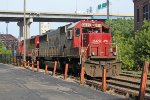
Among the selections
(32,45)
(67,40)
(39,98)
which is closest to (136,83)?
(39,98)

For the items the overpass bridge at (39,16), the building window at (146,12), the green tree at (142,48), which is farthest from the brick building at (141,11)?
the overpass bridge at (39,16)

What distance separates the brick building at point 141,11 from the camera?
172 ft

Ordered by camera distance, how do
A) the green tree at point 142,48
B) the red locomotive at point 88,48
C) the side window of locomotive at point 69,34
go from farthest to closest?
the green tree at point 142,48
the side window of locomotive at point 69,34
the red locomotive at point 88,48

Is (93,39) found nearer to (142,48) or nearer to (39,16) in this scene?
(142,48)

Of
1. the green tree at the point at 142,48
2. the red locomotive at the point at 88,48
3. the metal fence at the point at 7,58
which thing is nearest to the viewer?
the red locomotive at the point at 88,48

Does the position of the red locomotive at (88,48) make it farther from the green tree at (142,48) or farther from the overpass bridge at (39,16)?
the overpass bridge at (39,16)

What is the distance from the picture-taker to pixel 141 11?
5453cm

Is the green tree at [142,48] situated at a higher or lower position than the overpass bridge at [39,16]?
lower

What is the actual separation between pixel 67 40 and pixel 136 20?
3218 centimetres

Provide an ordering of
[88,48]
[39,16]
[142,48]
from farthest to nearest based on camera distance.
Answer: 1. [39,16]
2. [142,48]
3. [88,48]

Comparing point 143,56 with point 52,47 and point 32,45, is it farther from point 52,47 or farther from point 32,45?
point 32,45

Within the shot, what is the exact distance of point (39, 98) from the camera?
1323 cm

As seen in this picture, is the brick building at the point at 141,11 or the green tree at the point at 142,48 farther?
the brick building at the point at 141,11

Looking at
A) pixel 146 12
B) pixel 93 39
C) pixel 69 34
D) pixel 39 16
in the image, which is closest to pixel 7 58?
pixel 146 12
